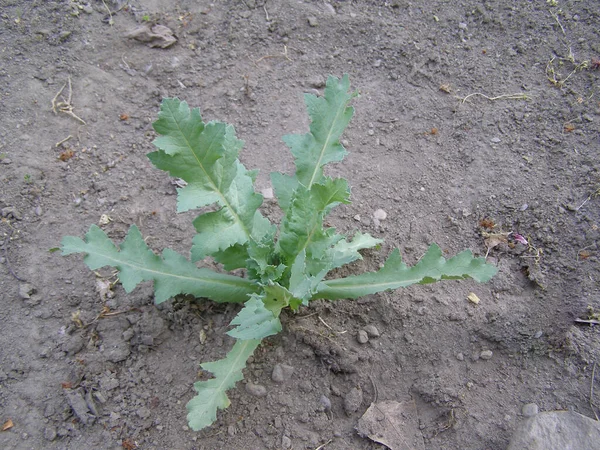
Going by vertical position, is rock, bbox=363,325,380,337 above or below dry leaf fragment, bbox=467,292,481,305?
below

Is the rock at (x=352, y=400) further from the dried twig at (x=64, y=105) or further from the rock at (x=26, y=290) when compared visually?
the dried twig at (x=64, y=105)

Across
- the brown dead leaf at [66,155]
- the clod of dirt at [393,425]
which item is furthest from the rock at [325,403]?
the brown dead leaf at [66,155]

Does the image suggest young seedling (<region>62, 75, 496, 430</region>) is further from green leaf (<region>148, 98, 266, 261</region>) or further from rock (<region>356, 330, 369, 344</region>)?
rock (<region>356, 330, 369, 344</region>)

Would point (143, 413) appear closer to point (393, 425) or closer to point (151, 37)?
point (393, 425)

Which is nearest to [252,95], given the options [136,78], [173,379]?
[136,78]

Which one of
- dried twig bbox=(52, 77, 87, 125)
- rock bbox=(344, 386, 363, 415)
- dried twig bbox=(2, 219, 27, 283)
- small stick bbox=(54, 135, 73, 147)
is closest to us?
rock bbox=(344, 386, 363, 415)

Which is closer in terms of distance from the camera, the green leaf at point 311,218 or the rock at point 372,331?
the green leaf at point 311,218

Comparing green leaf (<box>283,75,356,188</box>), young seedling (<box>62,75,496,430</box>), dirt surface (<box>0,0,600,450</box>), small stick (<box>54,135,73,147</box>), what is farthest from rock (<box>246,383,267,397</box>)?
small stick (<box>54,135,73,147</box>)

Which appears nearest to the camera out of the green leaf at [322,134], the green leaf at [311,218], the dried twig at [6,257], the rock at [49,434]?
the green leaf at [311,218]
